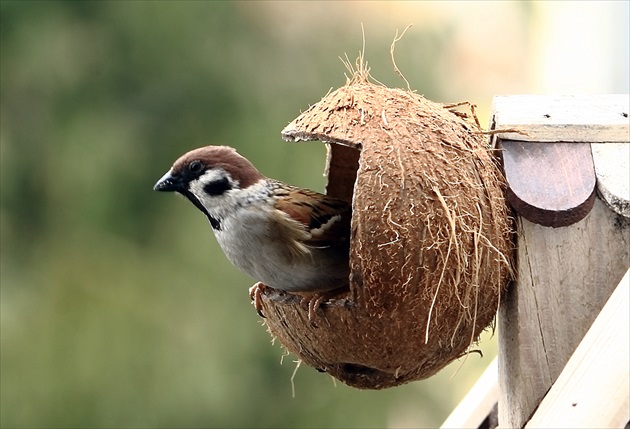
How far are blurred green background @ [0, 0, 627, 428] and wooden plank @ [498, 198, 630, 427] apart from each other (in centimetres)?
282

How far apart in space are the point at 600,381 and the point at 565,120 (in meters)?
0.72

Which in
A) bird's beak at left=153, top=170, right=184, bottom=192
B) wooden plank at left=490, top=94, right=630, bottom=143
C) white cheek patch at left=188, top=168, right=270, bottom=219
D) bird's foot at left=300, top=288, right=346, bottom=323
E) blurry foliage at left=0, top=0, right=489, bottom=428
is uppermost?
wooden plank at left=490, top=94, right=630, bottom=143

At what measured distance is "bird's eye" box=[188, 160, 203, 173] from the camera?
205 cm

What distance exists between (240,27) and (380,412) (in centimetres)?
242

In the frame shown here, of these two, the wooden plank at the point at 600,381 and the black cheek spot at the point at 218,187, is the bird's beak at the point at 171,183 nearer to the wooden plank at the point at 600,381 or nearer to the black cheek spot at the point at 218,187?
the black cheek spot at the point at 218,187

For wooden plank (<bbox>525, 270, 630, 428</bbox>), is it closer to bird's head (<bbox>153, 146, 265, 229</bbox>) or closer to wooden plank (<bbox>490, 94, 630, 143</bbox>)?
wooden plank (<bbox>490, 94, 630, 143</bbox>)

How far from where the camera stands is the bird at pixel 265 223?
2.05 metres

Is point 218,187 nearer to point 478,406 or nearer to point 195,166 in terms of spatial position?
point 195,166

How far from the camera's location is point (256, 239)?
206 centimetres

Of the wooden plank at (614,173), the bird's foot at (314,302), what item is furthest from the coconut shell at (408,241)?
the wooden plank at (614,173)

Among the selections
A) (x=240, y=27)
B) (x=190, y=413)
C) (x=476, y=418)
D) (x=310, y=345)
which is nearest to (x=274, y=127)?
(x=240, y=27)

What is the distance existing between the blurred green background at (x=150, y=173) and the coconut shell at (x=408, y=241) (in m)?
2.76

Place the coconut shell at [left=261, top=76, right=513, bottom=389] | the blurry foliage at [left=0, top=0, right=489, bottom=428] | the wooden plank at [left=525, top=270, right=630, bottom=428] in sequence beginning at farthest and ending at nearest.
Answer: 1. the blurry foliage at [left=0, top=0, right=489, bottom=428]
2. the coconut shell at [left=261, top=76, right=513, bottom=389]
3. the wooden plank at [left=525, top=270, right=630, bottom=428]

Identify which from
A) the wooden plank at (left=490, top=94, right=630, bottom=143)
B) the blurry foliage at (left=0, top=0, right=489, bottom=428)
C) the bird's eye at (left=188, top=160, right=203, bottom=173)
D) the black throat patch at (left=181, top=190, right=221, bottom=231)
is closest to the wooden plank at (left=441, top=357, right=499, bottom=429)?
the wooden plank at (left=490, top=94, right=630, bottom=143)
